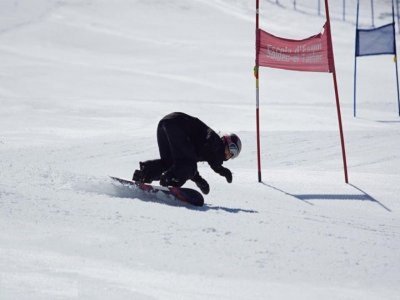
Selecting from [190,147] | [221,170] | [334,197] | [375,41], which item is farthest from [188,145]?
[375,41]

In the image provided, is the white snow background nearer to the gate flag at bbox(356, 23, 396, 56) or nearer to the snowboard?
the snowboard

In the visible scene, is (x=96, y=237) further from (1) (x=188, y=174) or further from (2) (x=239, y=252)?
(1) (x=188, y=174)

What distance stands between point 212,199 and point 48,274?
3.46 m

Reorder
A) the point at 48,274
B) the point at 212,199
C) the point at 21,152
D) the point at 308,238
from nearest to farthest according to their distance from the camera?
the point at 48,274
the point at 308,238
the point at 212,199
the point at 21,152

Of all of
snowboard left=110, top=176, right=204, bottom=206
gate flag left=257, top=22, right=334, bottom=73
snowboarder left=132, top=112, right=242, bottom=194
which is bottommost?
snowboard left=110, top=176, right=204, bottom=206

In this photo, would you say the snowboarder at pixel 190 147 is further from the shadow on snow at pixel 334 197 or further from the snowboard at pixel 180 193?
the shadow on snow at pixel 334 197

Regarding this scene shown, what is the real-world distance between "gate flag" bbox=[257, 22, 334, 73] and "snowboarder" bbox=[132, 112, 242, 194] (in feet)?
6.97

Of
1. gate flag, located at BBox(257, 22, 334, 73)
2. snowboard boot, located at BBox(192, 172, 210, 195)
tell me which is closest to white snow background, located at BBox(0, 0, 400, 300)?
snowboard boot, located at BBox(192, 172, 210, 195)

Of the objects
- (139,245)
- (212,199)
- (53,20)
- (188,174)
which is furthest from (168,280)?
(53,20)

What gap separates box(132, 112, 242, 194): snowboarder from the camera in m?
5.70

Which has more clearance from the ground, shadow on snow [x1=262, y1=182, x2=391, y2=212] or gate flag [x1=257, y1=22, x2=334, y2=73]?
gate flag [x1=257, y1=22, x2=334, y2=73]

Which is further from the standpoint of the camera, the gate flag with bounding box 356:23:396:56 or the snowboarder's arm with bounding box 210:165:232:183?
the gate flag with bounding box 356:23:396:56

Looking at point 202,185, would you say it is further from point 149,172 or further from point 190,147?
point 149,172

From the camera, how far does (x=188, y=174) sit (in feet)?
18.6
